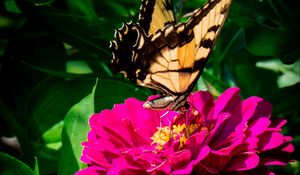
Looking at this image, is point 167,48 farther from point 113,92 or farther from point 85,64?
point 85,64

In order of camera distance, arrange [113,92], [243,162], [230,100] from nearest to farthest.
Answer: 1. [243,162]
2. [230,100]
3. [113,92]

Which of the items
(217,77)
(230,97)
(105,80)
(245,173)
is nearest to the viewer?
(245,173)

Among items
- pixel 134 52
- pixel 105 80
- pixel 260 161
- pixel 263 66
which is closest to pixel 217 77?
pixel 263 66

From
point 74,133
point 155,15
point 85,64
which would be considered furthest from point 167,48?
point 85,64

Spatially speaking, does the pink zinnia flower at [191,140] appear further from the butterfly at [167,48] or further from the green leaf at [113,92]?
the green leaf at [113,92]

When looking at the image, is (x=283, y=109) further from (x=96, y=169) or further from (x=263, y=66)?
(x=96, y=169)

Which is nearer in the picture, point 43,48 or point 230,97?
point 230,97
